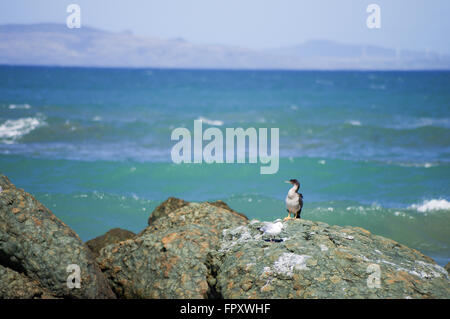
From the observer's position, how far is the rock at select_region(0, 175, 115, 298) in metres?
5.30

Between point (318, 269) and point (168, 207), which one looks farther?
point (168, 207)

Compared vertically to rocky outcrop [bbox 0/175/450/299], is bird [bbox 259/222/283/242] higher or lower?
higher

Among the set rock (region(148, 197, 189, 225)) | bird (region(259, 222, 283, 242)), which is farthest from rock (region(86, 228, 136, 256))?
bird (region(259, 222, 283, 242))

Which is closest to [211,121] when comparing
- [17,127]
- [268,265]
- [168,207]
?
[17,127]

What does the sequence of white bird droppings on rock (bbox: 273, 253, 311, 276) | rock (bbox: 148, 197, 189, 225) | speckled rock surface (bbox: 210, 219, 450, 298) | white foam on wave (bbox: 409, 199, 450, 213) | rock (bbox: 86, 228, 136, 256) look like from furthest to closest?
white foam on wave (bbox: 409, 199, 450, 213)
rock (bbox: 148, 197, 189, 225)
rock (bbox: 86, 228, 136, 256)
white bird droppings on rock (bbox: 273, 253, 311, 276)
speckled rock surface (bbox: 210, 219, 450, 298)

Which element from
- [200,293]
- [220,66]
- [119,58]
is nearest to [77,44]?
[200,293]

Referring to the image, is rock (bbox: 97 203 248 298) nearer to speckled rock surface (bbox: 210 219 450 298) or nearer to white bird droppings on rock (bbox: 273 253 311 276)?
speckled rock surface (bbox: 210 219 450 298)

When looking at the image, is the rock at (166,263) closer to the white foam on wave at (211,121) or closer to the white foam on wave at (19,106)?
the white foam on wave at (211,121)

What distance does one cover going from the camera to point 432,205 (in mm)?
13133

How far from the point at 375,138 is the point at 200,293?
2089 centimetres

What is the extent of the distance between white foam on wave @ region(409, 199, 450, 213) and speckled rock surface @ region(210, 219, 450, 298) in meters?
8.00

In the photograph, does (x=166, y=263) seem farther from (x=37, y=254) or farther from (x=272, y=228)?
(x=37, y=254)

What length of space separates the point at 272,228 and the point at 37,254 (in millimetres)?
2863

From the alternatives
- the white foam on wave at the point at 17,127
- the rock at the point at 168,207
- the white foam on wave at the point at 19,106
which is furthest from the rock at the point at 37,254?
the white foam on wave at the point at 19,106
